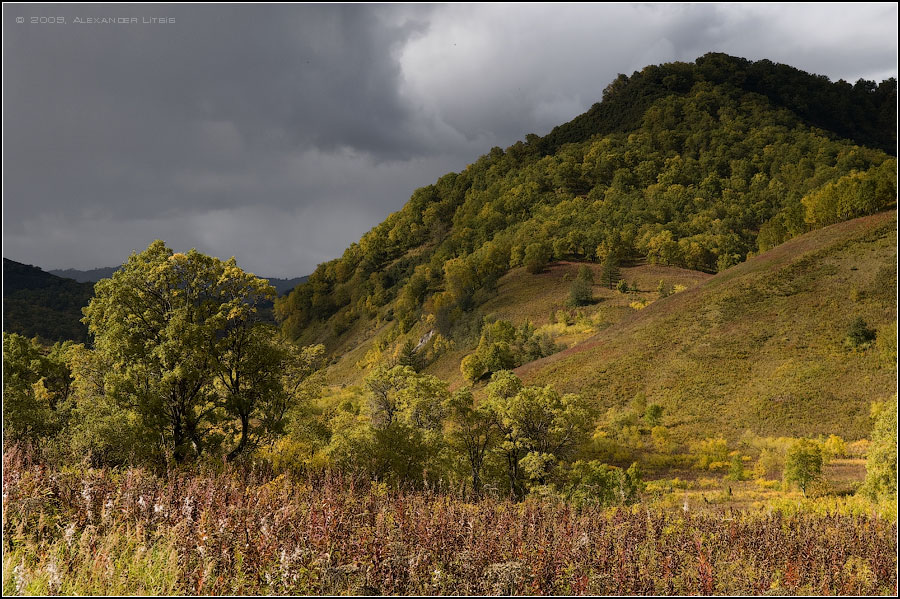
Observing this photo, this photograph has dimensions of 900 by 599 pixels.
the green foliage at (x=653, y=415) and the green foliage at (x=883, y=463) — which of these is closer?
the green foliage at (x=883, y=463)

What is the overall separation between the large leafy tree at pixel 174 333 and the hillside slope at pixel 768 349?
43613mm

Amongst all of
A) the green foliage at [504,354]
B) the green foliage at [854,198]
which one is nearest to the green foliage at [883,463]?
the green foliage at [504,354]

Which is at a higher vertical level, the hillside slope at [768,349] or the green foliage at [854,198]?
the green foliage at [854,198]

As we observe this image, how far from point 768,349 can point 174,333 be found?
59.1 metres

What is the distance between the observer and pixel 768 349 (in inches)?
2170

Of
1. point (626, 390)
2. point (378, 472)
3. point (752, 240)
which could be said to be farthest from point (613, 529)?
point (752, 240)

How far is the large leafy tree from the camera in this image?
47.6 ft

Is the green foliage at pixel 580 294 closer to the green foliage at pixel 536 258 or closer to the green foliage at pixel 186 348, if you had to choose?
the green foliage at pixel 536 258

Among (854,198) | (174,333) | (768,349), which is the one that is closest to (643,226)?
(854,198)

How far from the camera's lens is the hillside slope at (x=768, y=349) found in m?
46.8

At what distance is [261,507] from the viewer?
5762mm

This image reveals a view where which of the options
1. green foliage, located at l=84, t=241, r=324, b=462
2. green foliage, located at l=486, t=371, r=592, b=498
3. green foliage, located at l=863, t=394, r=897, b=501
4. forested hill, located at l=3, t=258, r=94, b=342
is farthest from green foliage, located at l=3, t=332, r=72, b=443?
forested hill, located at l=3, t=258, r=94, b=342

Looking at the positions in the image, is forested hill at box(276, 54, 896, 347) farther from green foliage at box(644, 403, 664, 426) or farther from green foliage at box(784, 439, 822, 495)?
green foliage at box(784, 439, 822, 495)

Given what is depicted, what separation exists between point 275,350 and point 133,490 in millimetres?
12407
